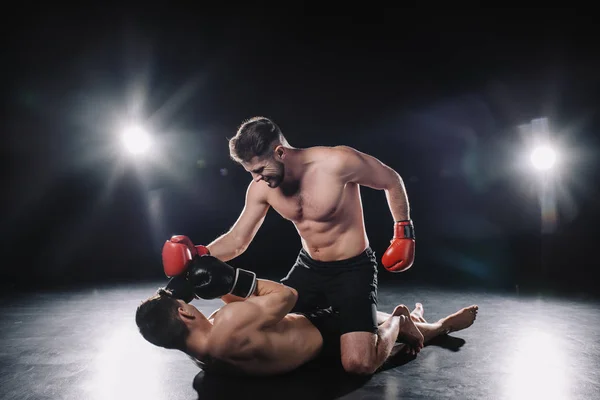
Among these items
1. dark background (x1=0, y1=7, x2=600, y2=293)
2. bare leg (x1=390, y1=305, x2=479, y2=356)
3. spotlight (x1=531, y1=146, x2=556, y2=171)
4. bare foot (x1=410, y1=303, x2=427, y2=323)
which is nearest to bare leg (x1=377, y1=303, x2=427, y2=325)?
bare foot (x1=410, y1=303, x2=427, y2=323)

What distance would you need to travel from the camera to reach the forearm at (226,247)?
8.41 feet

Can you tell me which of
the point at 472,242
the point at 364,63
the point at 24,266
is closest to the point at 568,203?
the point at 472,242

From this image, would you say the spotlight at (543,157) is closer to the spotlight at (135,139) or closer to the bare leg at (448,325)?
the bare leg at (448,325)

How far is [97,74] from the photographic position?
5.78m

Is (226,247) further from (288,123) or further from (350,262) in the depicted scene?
(288,123)

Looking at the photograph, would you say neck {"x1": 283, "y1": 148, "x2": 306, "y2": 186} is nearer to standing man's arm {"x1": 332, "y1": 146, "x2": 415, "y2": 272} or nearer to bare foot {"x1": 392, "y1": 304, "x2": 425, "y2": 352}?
standing man's arm {"x1": 332, "y1": 146, "x2": 415, "y2": 272}

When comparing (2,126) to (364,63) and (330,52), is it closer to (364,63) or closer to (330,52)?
(330,52)

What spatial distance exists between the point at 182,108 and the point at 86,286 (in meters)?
2.60

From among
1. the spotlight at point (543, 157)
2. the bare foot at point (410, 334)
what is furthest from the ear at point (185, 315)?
the spotlight at point (543, 157)

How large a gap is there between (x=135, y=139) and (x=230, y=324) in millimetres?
4558

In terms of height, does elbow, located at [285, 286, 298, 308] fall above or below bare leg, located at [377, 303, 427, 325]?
above

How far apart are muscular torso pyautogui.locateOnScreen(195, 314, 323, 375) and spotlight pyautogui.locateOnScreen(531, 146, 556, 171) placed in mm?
4844

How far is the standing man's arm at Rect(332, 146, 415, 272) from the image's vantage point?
7.98 ft

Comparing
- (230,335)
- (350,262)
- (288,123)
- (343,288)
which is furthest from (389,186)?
(288,123)
